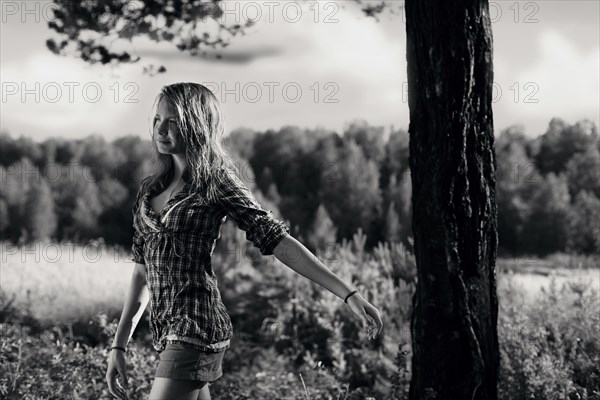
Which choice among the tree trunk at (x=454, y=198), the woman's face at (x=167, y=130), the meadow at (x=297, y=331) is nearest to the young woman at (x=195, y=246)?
the woman's face at (x=167, y=130)

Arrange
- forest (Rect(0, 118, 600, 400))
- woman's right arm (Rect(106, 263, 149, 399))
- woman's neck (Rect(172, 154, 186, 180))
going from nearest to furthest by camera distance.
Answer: woman's neck (Rect(172, 154, 186, 180)) → woman's right arm (Rect(106, 263, 149, 399)) → forest (Rect(0, 118, 600, 400))

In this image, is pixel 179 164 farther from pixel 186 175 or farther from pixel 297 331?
pixel 297 331

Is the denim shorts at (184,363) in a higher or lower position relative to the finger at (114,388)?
higher

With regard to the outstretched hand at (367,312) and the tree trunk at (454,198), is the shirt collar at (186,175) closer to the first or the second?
the outstretched hand at (367,312)

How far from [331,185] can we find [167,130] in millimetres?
17225

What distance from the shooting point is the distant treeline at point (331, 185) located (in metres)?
12.8

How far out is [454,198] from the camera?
3910 millimetres

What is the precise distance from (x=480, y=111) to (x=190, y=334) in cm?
198

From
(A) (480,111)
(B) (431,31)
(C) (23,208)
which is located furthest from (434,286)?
(C) (23,208)

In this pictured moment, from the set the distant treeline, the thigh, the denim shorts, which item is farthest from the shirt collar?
the distant treeline

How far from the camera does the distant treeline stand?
12812 millimetres

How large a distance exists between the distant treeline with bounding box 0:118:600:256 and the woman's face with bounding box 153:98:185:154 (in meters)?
7.31

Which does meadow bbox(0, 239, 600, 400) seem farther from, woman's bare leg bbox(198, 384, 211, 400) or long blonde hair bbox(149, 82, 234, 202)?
long blonde hair bbox(149, 82, 234, 202)

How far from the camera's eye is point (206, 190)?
9.02 feet
